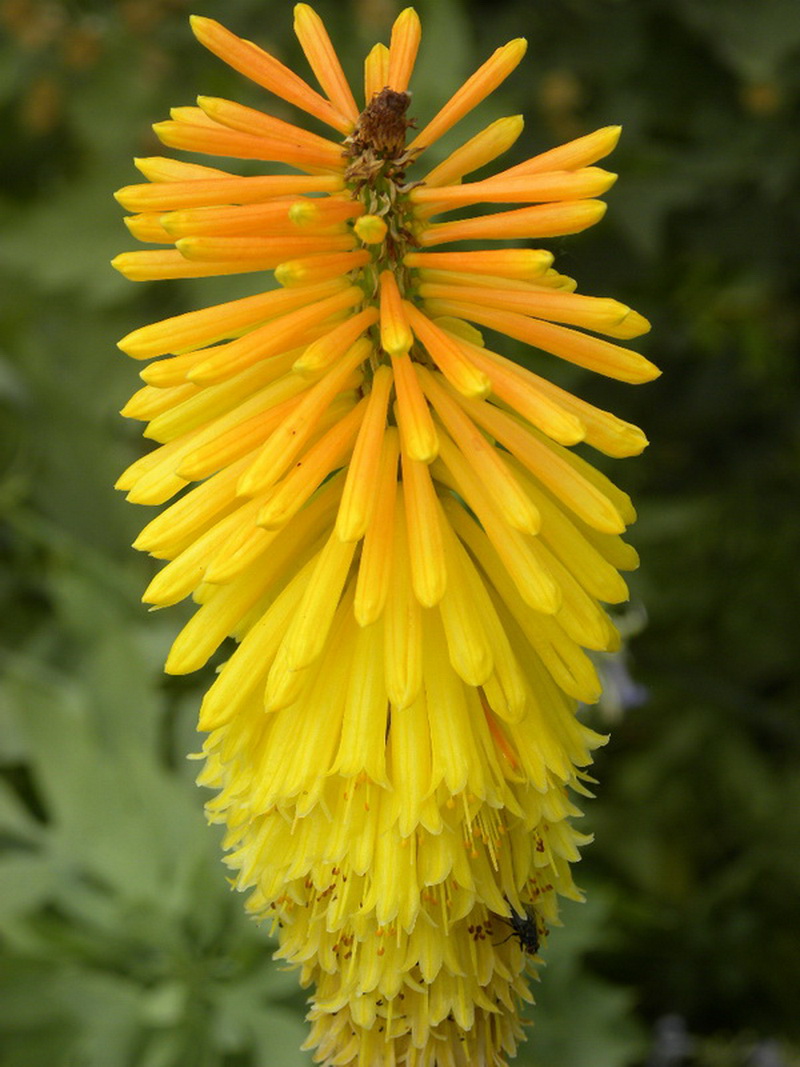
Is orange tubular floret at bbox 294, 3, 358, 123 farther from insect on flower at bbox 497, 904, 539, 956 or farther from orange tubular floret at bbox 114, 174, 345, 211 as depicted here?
insect on flower at bbox 497, 904, 539, 956

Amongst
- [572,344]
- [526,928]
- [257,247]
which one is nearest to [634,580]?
[526,928]

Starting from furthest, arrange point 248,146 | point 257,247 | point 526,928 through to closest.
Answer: point 526,928 < point 248,146 < point 257,247

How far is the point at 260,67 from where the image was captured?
74.9 inches

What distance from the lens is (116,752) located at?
354 centimetres

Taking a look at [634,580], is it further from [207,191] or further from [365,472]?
[207,191]

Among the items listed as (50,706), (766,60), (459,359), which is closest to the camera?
(459,359)

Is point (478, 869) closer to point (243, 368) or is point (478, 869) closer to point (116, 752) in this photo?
point (243, 368)

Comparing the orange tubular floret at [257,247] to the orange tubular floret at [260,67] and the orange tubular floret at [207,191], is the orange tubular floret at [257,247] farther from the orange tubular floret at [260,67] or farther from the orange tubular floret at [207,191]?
the orange tubular floret at [260,67]

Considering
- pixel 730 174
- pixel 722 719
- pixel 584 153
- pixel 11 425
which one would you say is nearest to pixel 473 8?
pixel 730 174

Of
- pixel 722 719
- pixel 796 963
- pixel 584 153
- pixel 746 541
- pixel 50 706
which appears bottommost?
pixel 796 963

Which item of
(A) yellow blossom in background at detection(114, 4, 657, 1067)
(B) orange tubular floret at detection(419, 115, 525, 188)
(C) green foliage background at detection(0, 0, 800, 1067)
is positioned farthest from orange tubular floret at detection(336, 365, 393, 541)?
(C) green foliage background at detection(0, 0, 800, 1067)

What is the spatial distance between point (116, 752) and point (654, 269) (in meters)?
3.05

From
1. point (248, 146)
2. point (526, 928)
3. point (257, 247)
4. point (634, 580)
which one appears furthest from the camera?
point (634, 580)

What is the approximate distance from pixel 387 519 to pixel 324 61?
76 centimetres
